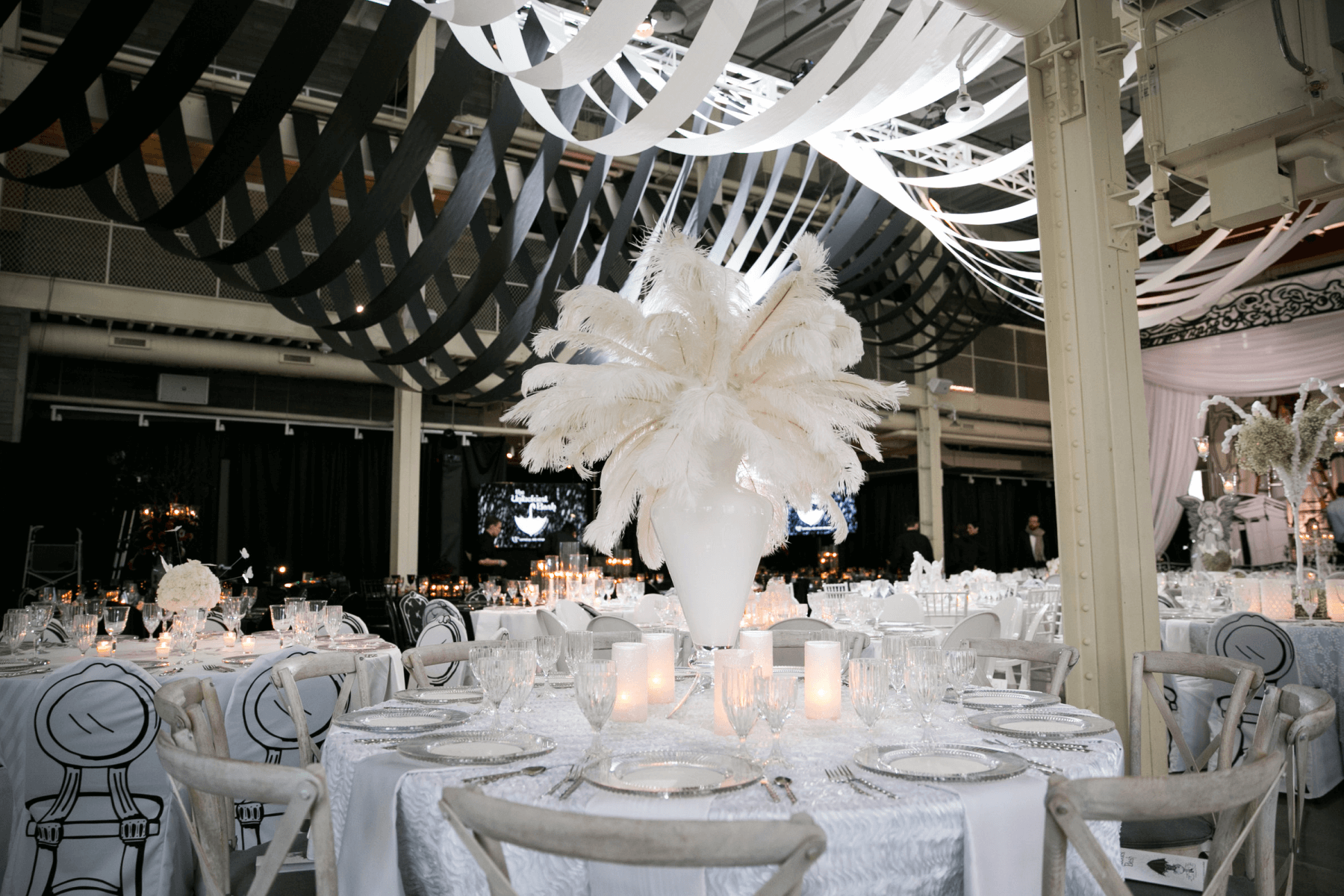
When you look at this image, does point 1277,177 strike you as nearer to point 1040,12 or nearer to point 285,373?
point 1040,12

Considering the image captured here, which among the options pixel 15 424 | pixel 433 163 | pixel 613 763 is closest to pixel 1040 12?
pixel 613 763

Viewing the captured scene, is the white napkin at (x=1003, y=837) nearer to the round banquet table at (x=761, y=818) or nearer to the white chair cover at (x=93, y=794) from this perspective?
the round banquet table at (x=761, y=818)

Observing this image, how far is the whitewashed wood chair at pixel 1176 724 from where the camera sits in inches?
83.7

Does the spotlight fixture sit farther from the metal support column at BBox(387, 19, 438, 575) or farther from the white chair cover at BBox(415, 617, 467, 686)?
the white chair cover at BBox(415, 617, 467, 686)

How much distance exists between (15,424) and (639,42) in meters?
6.81

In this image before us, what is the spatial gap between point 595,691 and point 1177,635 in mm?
4353

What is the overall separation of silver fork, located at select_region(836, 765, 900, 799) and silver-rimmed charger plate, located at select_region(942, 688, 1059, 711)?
→ 0.70 metres

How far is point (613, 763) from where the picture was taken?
4.90ft

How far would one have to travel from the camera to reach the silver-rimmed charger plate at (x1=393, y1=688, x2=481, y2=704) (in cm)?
214

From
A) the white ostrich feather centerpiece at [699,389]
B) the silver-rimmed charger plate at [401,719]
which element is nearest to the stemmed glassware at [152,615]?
the silver-rimmed charger plate at [401,719]

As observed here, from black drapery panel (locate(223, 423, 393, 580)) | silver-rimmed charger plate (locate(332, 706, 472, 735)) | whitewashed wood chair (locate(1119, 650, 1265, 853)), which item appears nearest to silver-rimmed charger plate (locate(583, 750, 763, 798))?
silver-rimmed charger plate (locate(332, 706, 472, 735))

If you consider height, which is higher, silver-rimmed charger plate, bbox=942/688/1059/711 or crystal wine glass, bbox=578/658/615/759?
crystal wine glass, bbox=578/658/615/759

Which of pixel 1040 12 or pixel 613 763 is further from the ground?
pixel 1040 12

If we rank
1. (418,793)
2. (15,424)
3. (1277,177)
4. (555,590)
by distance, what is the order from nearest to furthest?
1. (418,793)
2. (1277,177)
3. (555,590)
4. (15,424)
